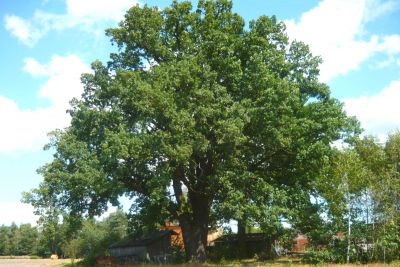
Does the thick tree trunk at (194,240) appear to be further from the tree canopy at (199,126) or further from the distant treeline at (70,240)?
the distant treeline at (70,240)

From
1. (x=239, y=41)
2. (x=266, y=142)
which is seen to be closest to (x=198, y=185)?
(x=266, y=142)

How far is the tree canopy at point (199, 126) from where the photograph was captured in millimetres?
Answer: 31375

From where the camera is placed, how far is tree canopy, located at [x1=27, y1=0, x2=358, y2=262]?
103 ft

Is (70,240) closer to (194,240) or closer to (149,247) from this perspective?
(149,247)

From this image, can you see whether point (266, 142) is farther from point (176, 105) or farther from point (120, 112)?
point (120, 112)

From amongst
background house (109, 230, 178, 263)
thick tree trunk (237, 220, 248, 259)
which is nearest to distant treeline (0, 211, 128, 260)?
background house (109, 230, 178, 263)

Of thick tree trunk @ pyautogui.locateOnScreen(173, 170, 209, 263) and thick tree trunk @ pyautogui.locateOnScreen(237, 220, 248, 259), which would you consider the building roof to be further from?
thick tree trunk @ pyautogui.locateOnScreen(173, 170, 209, 263)

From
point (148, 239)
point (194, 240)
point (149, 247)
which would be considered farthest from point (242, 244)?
point (194, 240)

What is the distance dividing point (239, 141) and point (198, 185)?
916cm

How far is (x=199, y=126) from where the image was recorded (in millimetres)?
31828

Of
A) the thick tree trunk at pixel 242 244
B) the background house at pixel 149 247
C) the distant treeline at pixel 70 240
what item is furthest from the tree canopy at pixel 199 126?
the distant treeline at pixel 70 240

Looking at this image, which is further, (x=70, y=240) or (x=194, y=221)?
(x=70, y=240)

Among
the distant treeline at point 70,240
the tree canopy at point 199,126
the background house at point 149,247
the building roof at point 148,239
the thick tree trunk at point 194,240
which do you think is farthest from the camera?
the distant treeline at point 70,240

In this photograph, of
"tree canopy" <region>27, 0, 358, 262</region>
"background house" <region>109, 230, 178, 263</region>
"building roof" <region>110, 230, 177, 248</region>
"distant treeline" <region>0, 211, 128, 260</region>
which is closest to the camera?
"tree canopy" <region>27, 0, 358, 262</region>
